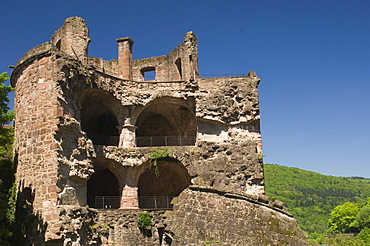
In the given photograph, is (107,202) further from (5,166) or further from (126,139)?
(5,166)

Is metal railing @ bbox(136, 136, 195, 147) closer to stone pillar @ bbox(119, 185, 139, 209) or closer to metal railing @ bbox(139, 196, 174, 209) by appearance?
metal railing @ bbox(139, 196, 174, 209)

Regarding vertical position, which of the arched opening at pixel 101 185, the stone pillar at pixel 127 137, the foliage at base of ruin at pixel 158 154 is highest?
the stone pillar at pixel 127 137

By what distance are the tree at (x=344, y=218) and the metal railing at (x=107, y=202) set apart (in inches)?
1819

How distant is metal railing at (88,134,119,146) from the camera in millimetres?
26359

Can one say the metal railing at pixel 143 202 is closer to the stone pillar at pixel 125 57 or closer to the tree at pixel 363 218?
the stone pillar at pixel 125 57

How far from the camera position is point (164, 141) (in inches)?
1081

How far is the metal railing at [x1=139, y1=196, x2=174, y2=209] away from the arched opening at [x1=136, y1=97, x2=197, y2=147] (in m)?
3.25

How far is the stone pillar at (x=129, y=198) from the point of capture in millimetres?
23453

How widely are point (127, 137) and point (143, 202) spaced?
4.32 metres

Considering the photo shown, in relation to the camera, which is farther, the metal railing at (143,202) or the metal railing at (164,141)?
the metal railing at (164,141)

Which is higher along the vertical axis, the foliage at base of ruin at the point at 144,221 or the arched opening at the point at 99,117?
the arched opening at the point at 99,117

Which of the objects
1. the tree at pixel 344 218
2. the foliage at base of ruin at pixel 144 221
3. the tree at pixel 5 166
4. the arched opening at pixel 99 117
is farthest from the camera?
the tree at pixel 344 218

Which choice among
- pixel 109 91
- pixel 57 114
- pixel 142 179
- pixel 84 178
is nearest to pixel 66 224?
pixel 84 178

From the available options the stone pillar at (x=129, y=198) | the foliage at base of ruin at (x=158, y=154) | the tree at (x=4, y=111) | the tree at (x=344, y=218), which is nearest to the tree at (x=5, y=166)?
the tree at (x=4, y=111)
